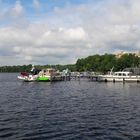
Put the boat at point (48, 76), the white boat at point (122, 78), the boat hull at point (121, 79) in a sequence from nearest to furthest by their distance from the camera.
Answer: the boat hull at point (121, 79)
the white boat at point (122, 78)
the boat at point (48, 76)

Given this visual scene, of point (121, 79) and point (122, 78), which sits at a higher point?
point (122, 78)

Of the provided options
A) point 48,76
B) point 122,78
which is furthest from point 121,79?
point 48,76

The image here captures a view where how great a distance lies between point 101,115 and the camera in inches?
1854

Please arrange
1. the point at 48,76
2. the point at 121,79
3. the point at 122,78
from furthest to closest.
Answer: the point at 48,76
the point at 121,79
the point at 122,78

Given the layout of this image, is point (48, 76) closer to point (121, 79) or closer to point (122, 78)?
point (121, 79)

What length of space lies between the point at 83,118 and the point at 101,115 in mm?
3629

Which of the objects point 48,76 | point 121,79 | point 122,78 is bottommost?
point 121,79

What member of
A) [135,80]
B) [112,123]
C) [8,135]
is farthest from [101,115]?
[135,80]

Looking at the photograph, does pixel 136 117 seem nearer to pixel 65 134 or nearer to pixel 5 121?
pixel 65 134

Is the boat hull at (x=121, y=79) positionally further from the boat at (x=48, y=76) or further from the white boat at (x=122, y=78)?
the boat at (x=48, y=76)

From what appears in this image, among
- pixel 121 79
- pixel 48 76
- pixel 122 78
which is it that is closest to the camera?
pixel 122 78

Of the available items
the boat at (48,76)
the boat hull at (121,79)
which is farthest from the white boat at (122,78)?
the boat at (48,76)

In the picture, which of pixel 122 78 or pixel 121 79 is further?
pixel 121 79

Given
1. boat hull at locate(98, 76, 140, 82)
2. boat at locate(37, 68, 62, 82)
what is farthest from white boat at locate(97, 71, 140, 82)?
boat at locate(37, 68, 62, 82)
